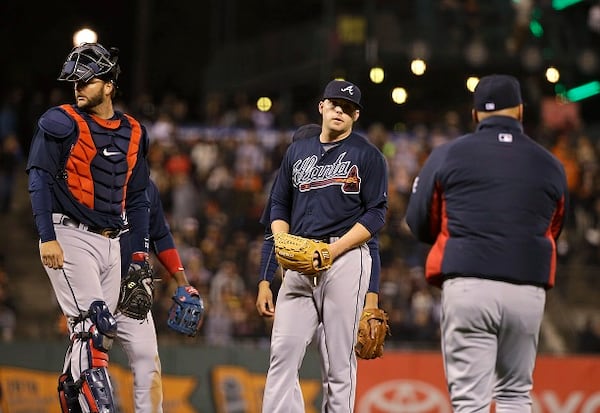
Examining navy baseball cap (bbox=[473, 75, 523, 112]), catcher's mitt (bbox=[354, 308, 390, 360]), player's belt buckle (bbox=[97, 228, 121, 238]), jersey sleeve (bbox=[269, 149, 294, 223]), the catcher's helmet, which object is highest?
the catcher's helmet

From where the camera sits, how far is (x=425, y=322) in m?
15.1

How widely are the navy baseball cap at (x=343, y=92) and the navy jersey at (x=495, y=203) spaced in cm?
125

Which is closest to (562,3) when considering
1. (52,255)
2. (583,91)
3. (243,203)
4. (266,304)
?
(583,91)

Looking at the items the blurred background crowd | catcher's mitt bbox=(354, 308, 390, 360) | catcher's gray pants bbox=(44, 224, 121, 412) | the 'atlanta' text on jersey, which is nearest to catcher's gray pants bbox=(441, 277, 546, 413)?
catcher's mitt bbox=(354, 308, 390, 360)

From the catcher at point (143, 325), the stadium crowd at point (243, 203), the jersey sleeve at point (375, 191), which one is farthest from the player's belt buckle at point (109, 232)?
the stadium crowd at point (243, 203)

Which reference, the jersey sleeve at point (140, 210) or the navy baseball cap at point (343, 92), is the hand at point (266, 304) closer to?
the jersey sleeve at point (140, 210)

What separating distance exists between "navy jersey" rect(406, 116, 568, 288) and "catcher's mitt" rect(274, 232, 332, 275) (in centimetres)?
98

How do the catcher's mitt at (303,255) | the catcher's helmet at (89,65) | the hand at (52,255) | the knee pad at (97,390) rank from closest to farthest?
the knee pad at (97,390), the hand at (52,255), the catcher's mitt at (303,255), the catcher's helmet at (89,65)

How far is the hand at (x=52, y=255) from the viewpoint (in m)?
6.61

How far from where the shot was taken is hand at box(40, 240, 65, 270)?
260 inches

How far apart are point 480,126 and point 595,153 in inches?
569

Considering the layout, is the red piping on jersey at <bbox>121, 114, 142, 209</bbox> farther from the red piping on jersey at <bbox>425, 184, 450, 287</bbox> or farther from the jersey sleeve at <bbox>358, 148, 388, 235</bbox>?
the red piping on jersey at <bbox>425, 184, 450, 287</bbox>

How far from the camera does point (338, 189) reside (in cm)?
714

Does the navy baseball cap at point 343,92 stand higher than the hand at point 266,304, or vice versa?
the navy baseball cap at point 343,92
